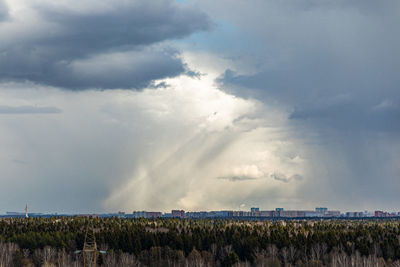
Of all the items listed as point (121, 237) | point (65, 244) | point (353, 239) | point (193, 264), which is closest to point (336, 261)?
point (193, 264)

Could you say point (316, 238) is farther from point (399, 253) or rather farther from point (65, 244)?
point (65, 244)

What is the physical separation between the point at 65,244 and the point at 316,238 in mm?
85253

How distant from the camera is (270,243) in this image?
180 metres

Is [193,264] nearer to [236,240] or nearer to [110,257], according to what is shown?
[110,257]

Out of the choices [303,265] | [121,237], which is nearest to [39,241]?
[121,237]

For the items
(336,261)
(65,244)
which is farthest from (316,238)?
(65,244)

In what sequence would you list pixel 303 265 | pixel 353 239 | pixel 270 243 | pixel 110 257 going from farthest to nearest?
pixel 353 239 < pixel 270 243 < pixel 110 257 < pixel 303 265

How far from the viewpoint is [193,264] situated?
481 ft

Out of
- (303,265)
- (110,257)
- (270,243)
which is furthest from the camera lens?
(270,243)

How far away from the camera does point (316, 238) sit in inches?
7470

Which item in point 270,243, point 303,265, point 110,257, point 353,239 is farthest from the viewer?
point 353,239

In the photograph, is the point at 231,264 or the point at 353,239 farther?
the point at 353,239

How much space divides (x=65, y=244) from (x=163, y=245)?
32.7 metres

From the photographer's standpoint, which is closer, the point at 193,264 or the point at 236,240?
the point at 193,264
